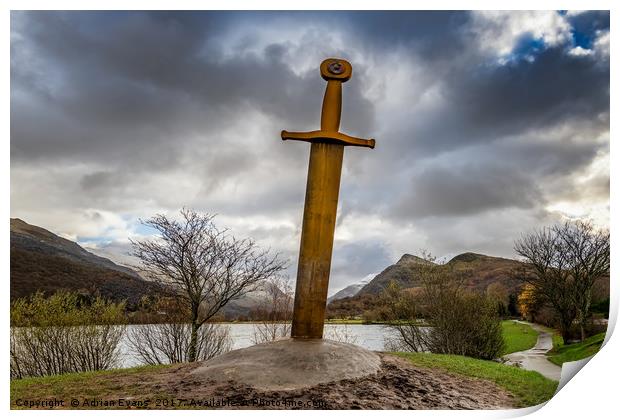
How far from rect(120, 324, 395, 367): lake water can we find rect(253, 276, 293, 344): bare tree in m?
0.49

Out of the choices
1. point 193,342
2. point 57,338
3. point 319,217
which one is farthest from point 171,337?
point 319,217

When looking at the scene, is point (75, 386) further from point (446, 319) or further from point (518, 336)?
point (518, 336)

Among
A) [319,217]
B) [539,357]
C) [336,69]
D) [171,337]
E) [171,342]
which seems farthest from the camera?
[539,357]

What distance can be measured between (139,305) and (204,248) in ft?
8.78

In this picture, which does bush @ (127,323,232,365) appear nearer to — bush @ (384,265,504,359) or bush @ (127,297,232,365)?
bush @ (127,297,232,365)

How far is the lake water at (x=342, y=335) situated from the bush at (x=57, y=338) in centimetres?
83

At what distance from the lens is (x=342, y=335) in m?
17.2

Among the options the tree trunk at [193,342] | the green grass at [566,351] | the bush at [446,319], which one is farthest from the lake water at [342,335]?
the green grass at [566,351]

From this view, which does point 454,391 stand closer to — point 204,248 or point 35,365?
point 204,248

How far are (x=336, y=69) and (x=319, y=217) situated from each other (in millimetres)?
2705

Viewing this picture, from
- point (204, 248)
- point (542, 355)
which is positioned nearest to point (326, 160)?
point (204, 248)

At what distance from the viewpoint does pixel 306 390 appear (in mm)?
6730

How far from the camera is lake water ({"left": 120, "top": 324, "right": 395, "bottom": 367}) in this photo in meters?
15.3

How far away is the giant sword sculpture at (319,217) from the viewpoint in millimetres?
8219
